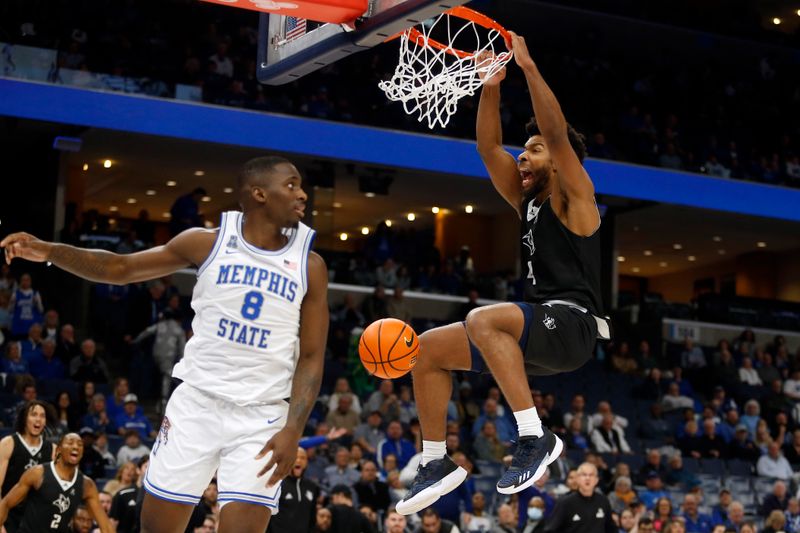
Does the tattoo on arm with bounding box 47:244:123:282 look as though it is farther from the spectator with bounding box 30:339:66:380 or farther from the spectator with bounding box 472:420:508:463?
the spectator with bounding box 472:420:508:463

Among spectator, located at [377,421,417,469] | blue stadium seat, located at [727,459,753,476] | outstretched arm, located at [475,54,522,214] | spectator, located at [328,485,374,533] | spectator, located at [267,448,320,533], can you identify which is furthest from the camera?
blue stadium seat, located at [727,459,753,476]

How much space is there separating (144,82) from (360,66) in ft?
12.9

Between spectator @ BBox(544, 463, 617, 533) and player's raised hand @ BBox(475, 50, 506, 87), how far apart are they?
18.8 ft

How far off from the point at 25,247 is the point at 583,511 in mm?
7387

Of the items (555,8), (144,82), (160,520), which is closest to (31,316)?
(144,82)

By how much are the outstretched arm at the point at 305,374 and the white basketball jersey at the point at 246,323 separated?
0.14 feet

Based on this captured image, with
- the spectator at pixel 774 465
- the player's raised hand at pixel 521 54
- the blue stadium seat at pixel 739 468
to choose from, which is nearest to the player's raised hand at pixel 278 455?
the player's raised hand at pixel 521 54

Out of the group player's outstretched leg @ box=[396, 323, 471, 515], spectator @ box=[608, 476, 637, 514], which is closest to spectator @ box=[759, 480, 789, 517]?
spectator @ box=[608, 476, 637, 514]

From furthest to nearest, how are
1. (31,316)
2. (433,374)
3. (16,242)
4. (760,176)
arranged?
(760,176), (31,316), (433,374), (16,242)

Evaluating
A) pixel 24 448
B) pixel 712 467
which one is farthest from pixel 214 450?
pixel 712 467

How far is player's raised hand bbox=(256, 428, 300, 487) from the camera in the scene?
A: 16.9 feet

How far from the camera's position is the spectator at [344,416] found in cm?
1501

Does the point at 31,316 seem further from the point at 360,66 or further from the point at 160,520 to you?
the point at 160,520

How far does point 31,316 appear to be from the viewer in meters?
15.9
